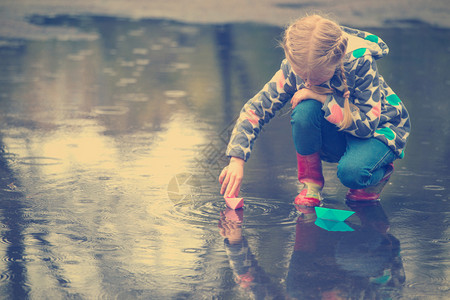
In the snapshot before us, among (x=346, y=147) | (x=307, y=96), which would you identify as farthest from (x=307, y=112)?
(x=346, y=147)

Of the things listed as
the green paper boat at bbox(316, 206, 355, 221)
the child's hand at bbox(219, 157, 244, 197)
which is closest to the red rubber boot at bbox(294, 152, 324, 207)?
the green paper boat at bbox(316, 206, 355, 221)

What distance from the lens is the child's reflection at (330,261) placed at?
3.26m

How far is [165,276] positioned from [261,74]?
6850 mm

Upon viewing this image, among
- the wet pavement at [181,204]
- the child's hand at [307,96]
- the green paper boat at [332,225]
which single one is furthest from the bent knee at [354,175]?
the child's hand at [307,96]

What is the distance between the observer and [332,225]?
4.22 metres

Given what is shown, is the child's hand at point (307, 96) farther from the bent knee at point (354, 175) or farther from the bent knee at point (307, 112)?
the bent knee at point (354, 175)

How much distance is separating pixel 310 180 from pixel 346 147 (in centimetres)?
30

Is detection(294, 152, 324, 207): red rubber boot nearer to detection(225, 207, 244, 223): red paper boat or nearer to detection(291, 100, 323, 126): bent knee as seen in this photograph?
detection(291, 100, 323, 126): bent knee

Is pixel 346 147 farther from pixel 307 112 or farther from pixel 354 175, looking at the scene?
pixel 307 112

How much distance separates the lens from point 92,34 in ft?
44.5

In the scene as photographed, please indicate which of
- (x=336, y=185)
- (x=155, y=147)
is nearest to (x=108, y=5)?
(x=155, y=147)

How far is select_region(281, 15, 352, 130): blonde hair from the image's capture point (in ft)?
12.9

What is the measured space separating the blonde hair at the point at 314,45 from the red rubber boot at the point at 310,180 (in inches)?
28.1

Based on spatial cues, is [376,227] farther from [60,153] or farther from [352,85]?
[60,153]
